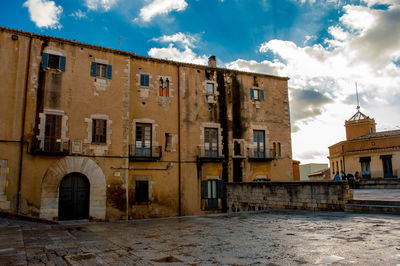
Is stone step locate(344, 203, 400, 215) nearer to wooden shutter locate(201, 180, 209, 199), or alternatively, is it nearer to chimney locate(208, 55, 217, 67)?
wooden shutter locate(201, 180, 209, 199)

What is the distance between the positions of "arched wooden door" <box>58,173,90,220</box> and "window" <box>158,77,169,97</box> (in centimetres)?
741

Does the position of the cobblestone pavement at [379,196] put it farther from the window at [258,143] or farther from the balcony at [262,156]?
the window at [258,143]

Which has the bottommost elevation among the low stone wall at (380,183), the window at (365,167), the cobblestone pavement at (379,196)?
the cobblestone pavement at (379,196)

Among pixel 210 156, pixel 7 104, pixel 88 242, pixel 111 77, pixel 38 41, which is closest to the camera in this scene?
pixel 88 242

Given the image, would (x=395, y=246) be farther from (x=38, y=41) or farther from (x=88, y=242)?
(x=38, y=41)

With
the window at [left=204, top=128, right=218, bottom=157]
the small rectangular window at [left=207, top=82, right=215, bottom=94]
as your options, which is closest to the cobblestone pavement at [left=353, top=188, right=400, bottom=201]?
the window at [left=204, top=128, right=218, bottom=157]

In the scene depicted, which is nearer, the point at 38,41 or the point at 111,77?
the point at 38,41

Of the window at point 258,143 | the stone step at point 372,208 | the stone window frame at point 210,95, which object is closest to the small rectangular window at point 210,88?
the stone window frame at point 210,95

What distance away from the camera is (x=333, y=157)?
130ft

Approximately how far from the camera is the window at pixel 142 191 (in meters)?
18.4

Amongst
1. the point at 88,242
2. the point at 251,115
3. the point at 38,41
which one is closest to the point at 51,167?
the point at 38,41

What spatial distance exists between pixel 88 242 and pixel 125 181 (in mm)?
8998

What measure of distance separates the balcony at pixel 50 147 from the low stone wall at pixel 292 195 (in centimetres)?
1045

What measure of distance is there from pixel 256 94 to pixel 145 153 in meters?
10.1
